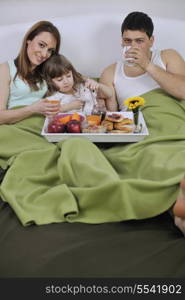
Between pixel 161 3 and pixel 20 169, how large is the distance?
125 cm

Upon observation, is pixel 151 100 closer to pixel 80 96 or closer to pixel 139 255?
pixel 80 96

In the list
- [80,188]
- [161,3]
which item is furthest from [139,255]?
[161,3]

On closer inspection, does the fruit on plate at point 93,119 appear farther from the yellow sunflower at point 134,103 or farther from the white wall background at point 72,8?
the white wall background at point 72,8

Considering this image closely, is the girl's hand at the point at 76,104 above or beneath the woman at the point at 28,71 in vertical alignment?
beneath

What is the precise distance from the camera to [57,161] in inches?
50.9

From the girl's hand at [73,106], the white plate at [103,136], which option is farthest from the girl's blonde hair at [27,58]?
the white plate at [103,136]

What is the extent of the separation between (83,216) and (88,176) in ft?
0.37

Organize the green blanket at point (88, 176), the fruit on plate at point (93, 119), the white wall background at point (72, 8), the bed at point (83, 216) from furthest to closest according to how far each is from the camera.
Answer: the white wall background at point (72, 8)
the fruit on plate at point (93, 119)
the green blanket at point (88, 176)
the bed at point (83, 216)

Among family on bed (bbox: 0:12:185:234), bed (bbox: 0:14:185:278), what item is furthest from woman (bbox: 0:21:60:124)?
bed (bbox: 0:14:185:278)

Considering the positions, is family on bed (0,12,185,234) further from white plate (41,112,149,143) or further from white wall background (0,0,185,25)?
white wall background (0,0,185,25)

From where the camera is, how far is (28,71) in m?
1.71

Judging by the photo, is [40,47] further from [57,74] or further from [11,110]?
[11,110]

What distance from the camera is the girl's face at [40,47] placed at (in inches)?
66.2

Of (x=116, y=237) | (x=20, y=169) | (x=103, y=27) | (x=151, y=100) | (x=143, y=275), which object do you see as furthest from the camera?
(x=103, y=27)
